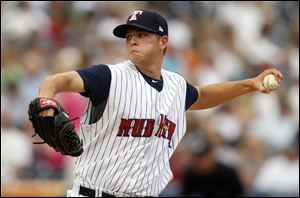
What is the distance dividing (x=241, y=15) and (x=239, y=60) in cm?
111

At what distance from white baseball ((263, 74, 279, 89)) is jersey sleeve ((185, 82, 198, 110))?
1.68ft

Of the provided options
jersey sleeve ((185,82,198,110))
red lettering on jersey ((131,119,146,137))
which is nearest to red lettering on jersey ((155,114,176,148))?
red lettering on jersey ((131,119,146,137))

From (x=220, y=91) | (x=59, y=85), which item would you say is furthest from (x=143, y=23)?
(x=220, y=91)

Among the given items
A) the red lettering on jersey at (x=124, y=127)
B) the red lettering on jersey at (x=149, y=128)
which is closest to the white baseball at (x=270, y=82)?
the red lettering on jersey at (x=149, y=128)

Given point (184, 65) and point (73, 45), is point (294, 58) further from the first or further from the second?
point (73, 45)

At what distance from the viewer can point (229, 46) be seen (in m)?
12.2

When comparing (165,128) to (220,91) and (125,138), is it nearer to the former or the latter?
(125,138)

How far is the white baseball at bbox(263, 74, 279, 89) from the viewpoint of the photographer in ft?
18.4

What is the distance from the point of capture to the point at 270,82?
221 inches

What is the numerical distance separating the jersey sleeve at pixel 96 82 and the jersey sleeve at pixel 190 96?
0.83 meters

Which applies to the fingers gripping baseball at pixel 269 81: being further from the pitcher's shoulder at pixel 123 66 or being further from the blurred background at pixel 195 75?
the blurred background at pixel 195 75

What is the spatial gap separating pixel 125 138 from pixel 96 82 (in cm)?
46

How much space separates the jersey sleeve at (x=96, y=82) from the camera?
4.77 meters

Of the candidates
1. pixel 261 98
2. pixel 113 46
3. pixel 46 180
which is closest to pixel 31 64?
pixel 113 46
